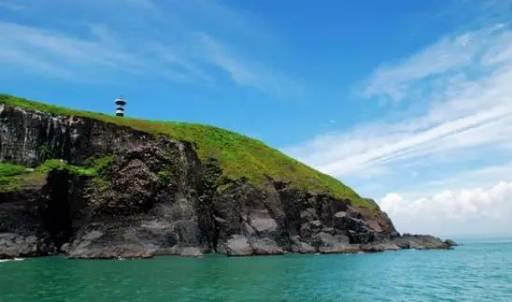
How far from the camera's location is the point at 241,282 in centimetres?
5353

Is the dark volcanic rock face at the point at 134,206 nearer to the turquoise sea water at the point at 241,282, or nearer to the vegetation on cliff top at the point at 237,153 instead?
the vegetation on cliff top at the point at 237,153

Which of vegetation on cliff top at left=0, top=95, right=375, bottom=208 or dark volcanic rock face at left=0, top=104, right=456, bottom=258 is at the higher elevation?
vegetation on cliff top at left=0, top=95, right=375, bottom=208

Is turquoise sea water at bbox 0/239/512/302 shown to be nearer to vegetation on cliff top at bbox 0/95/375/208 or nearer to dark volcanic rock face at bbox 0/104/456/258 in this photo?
dark volcanic rock face at bbox 0/104/456/258

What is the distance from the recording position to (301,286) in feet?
170

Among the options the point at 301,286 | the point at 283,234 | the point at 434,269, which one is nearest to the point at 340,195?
the point at 283,234

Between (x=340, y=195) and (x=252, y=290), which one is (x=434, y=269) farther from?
(x=340, y=195)

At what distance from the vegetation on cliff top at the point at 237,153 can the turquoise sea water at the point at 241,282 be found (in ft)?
136

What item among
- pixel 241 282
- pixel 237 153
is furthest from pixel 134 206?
pixel 241 282

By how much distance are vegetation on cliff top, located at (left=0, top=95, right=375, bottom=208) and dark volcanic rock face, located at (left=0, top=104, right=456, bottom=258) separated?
9.83ft

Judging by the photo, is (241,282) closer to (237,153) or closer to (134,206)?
(134,206)

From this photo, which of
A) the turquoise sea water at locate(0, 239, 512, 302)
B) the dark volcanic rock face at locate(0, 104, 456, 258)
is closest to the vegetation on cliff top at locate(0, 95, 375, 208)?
the dark volcanic rock face at locate(0, 104, 456, 258)

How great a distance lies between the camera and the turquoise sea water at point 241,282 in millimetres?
43594

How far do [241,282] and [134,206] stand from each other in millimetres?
46263

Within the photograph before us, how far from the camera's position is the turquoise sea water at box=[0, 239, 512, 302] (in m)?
43.6
